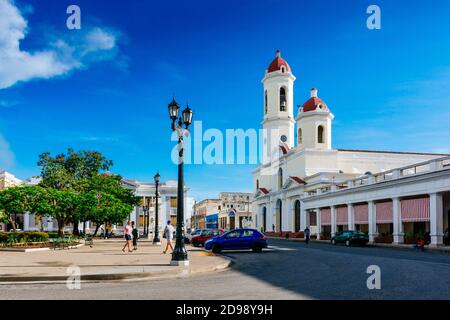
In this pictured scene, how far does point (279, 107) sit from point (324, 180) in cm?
2957

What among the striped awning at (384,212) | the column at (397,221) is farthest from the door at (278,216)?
the column at (397,221)

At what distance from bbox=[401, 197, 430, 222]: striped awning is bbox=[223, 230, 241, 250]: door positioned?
15.1 m

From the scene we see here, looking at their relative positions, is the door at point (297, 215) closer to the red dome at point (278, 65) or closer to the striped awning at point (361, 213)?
the striped awning at point (361, 213)

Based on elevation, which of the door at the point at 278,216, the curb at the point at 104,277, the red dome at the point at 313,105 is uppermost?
the red dome at the point at 313,105

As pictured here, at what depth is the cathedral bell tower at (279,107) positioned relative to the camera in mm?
90500

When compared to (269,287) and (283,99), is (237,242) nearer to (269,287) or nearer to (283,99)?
(269,287)

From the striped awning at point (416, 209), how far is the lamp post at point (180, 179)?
23873 mm

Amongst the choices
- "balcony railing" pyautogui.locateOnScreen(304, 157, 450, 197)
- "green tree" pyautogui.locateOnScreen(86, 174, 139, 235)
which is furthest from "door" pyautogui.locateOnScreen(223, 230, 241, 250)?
"green tree" pyautogui.locateOnScreen(86, 174, 139, 235)

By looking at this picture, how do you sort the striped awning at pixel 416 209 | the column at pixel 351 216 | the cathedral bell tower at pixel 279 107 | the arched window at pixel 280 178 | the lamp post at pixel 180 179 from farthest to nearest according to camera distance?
the cathedral bell tower at pixel 279 107 < the arched window at pixel 280 178 < the column at pixel 351 216 < the striped awning at pixel 416 209 < the lamp post at pixel 180 179

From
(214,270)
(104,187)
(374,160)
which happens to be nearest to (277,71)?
(374,160)

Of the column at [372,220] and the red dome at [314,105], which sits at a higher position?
the red dome at [314,105]

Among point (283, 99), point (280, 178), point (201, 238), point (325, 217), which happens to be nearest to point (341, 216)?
→ point (325, 217)
